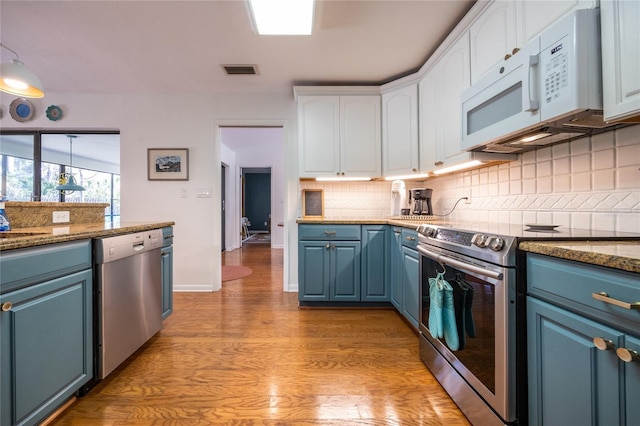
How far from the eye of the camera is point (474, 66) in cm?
189

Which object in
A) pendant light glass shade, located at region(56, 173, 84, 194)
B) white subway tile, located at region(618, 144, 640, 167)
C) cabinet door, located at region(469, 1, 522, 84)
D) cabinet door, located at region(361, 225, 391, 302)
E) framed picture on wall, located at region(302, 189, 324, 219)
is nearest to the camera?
white subway tile, located at region(618, 144, 640, 167)

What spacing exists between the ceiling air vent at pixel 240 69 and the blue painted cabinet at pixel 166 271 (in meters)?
1.69

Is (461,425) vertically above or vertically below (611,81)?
below

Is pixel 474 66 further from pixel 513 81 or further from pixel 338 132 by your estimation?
pixel 338 132

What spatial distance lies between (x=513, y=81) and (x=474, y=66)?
2.02 feet

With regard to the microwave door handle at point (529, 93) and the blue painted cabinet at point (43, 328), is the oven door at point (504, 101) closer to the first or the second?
the microwave door handle at point (529, 93)

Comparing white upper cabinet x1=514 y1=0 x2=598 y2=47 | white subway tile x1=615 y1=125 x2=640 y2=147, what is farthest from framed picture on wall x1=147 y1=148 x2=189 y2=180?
white subway tile x1=615 y1=125 x2=640 y2=147

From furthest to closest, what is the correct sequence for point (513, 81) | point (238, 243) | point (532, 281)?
point (238, 243) → point (513, 81) → point (532, 281)

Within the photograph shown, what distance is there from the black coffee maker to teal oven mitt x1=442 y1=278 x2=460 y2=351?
4.61 ft

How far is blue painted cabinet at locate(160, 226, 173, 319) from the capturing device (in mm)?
2166

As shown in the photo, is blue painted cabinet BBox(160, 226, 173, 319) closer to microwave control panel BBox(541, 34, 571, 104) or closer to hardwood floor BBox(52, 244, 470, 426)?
hardwood floor BBox(52, 244, 470, 426)

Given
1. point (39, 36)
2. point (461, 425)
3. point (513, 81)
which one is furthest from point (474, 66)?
point (39, 36)

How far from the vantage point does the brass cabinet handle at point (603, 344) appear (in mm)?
735

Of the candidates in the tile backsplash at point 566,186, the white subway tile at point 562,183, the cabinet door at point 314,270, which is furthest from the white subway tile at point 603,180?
the cabinet door at point 314,270
